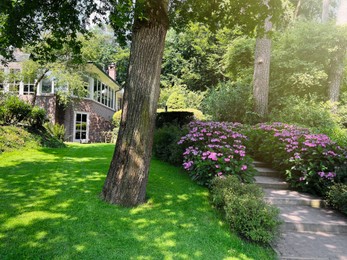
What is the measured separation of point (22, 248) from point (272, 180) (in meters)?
5.34

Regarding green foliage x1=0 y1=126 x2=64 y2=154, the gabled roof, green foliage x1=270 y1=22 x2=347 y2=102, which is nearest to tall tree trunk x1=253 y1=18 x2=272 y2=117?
green foliage x1=270 y1=22 x2=347 y2=102

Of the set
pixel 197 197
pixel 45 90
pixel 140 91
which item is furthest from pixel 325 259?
pixel 45 90

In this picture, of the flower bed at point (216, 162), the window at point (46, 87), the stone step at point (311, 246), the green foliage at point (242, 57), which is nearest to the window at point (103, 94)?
the window at point (46, 87)

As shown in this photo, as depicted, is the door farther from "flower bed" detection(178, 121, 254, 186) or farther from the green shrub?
the green shrub

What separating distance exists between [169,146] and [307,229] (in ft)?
13.4

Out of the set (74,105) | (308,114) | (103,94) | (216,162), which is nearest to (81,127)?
(74,105)

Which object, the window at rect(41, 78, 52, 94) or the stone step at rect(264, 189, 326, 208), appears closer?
the stone step at rect(264, 189, 326, 208)

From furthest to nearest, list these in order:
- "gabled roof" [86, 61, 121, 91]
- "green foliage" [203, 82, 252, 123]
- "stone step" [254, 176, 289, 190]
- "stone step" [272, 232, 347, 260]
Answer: "gabled roof" [86, 61, 121, 91] < "green foliage" [203, 82, 252, 123] < "stone step" [254, 176, 289, 190] < "stone step" [272, 232, 347, 260]

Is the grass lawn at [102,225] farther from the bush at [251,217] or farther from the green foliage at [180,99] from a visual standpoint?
the green foliage at [180,99]

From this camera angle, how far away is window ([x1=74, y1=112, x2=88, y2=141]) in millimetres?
18609

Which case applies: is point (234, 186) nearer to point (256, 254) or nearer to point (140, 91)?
point (256, 254)

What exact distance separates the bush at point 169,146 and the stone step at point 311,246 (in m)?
3.39

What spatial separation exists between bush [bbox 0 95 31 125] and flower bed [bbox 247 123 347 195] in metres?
9.93

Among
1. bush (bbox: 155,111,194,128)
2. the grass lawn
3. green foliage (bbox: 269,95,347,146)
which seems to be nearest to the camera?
the grass lawn
